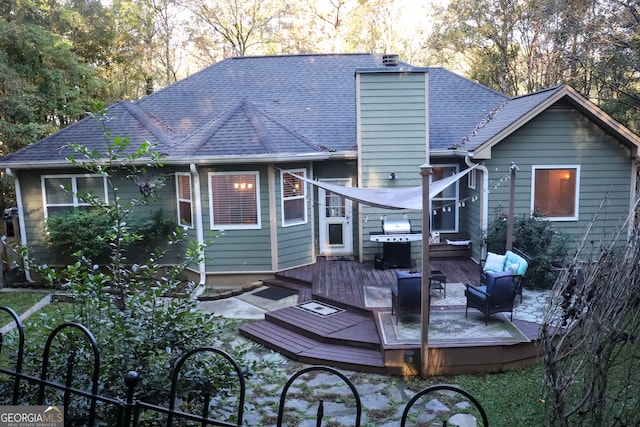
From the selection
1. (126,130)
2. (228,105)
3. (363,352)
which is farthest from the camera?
(228,105)

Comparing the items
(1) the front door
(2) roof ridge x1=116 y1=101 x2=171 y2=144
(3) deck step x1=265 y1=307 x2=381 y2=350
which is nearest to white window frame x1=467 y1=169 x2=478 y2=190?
(1) the front door

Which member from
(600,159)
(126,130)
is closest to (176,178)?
(126,130)

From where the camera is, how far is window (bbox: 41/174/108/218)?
9.61 meters

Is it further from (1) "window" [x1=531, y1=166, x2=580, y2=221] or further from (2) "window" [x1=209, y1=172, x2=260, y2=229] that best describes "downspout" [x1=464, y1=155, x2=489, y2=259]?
(2) "window" [x1=209, y1=172, x2=260, y2=229]

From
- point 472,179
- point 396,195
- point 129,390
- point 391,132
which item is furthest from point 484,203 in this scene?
point 129,390

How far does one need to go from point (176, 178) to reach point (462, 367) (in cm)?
672

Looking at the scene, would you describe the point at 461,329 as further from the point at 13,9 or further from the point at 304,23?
the point at 304,23

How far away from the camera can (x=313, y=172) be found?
10.1 meters

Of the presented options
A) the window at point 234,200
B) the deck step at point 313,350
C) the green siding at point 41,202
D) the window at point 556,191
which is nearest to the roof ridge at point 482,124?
the window at point 556,191

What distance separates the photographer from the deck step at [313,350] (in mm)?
5617

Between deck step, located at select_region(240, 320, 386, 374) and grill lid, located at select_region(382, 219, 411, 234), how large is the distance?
11.3 ft

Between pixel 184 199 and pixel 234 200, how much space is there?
1.15m

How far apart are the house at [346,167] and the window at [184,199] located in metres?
0.03

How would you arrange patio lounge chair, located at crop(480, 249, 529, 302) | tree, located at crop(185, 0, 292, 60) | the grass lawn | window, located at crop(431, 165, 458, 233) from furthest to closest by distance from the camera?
tree, located at crop(185, 0, 292, 60), window, located at crop(431, 165, 458, 233), patio lounge chair, located at crop(480, 249, 529, 302), the grass lawn
